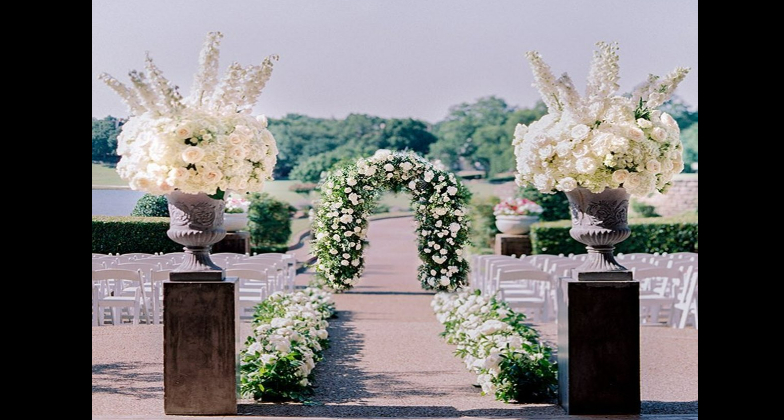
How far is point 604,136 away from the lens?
4.77 m

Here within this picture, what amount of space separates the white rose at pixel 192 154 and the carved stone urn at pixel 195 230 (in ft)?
1.26

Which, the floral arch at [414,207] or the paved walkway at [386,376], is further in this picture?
the floral arch at [414,207]

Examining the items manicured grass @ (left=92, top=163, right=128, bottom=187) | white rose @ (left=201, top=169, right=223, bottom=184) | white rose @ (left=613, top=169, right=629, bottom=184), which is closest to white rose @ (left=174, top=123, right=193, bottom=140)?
white rose @ (left=201, top=169, right=223, bottom=184)

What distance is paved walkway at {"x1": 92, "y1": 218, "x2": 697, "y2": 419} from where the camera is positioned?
5.16 meters

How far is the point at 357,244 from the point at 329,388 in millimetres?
1618

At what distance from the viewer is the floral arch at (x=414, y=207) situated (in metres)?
7.02

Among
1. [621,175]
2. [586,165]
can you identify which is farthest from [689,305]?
[586,165]

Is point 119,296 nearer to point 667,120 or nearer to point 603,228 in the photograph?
point 603,228

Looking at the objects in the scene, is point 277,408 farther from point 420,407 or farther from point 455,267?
point 455,267

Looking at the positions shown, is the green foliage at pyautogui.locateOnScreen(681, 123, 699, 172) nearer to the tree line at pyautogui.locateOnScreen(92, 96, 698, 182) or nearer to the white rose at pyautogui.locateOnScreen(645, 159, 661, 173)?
the tree line at pyautogui.locateOnScreen(92, 96, 698, 182)

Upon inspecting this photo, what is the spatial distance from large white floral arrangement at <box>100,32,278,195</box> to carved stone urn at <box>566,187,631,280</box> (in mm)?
2054

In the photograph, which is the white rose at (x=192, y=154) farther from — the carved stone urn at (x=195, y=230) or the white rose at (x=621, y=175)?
the white rose at (x=621, y=175)

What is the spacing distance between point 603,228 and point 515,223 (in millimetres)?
11936

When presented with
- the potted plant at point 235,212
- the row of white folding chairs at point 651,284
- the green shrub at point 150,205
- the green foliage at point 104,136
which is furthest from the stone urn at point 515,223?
the green foliage at point 104,136
